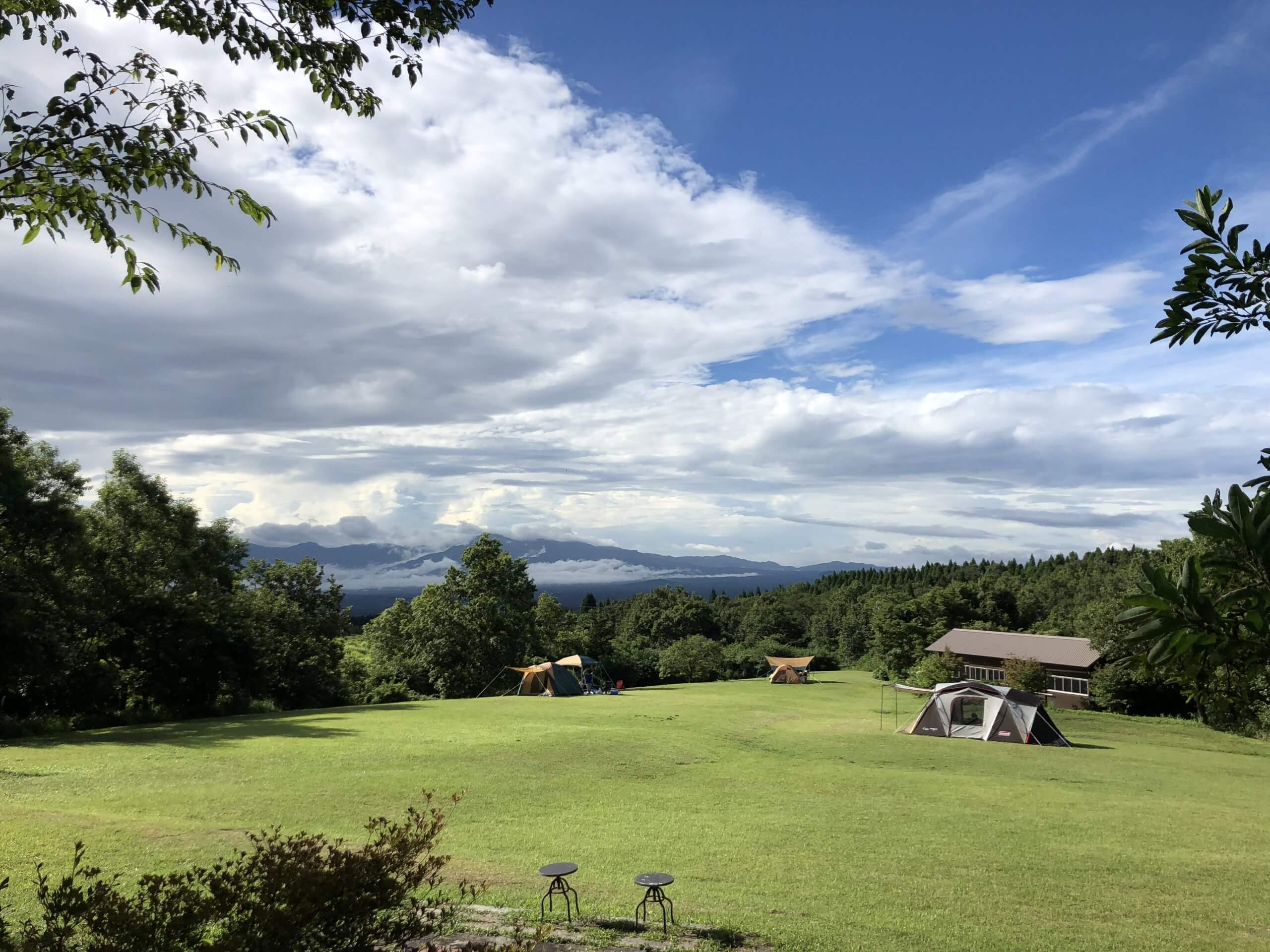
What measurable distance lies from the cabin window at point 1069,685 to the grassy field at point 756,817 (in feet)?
54.8

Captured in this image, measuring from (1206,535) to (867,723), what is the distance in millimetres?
28798

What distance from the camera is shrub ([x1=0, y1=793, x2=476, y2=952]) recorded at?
421 cm

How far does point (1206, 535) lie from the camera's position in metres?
2.24

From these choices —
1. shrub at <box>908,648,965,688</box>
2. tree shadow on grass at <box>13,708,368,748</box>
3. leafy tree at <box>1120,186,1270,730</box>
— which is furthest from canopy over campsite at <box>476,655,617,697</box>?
leafy tree at <box>1120,186,1270,730</box>

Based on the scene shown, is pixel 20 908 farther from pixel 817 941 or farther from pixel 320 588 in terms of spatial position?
pixel 320 588

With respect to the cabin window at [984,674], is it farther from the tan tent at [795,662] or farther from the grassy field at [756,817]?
the grassy field at [756,817]

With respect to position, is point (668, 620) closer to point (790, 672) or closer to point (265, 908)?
point (790, 672)

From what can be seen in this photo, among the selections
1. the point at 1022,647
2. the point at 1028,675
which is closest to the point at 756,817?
the point at 1028,675

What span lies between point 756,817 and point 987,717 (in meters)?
15.9

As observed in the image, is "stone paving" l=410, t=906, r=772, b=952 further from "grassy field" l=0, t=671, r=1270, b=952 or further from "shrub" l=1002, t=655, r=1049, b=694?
"shrub" l=1002, t=655, r=1049, b=694

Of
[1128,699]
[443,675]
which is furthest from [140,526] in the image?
[1128,699]

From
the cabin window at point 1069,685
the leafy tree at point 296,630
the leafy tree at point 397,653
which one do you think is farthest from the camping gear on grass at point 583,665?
the cabin window at point 1069,685

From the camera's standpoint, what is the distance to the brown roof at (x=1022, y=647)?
132 ft

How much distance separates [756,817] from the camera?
12.8 metres
